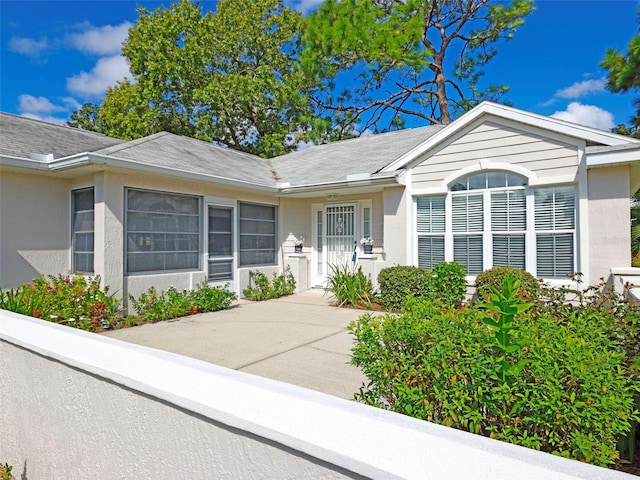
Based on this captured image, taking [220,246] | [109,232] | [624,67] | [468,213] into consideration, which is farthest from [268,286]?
[624,67]

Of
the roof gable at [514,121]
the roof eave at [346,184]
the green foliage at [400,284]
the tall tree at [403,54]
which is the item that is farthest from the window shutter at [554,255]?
the tall tree at [403,54]

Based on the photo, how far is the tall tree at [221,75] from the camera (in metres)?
23.0

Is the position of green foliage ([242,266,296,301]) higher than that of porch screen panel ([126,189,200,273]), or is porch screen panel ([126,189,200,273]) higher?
porch screen panel ([126,189,200,273])

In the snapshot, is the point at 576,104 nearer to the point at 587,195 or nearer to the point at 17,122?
the point at 587,195

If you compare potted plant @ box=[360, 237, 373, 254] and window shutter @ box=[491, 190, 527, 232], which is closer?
window shutter @ box=[491, 190, 527, 232]

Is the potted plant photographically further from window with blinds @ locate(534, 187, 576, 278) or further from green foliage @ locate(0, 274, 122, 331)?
green foliage @ locate(0, 274, 122, 331)

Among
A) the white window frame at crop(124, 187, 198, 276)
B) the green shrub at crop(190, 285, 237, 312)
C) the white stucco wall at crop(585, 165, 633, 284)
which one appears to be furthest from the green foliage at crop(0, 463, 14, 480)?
the white stucco wall at crop(585, 165, 633, 284)

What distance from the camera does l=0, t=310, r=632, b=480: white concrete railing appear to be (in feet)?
4.23

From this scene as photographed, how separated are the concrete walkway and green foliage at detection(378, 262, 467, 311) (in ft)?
3.00

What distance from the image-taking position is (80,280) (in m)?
7.68

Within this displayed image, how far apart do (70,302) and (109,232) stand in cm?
153

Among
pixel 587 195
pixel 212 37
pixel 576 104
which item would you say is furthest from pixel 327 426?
pixel 212 37

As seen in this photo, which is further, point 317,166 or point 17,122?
point 317,166

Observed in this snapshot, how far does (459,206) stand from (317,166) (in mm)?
5355
